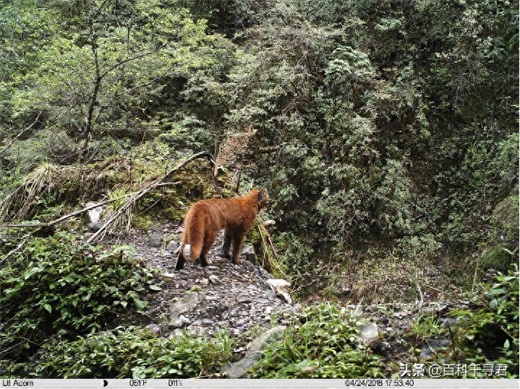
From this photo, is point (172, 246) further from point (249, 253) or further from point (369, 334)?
point (369, 334)

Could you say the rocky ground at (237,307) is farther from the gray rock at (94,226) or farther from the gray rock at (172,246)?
the gray rock at (94,226)

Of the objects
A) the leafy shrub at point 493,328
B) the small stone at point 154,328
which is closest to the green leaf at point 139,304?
the small stone at point 154,328

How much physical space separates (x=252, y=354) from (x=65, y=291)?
1.53 m

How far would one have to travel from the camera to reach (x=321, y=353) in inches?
99.7

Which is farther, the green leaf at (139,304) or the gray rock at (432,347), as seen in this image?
the green leaf at (139,304)

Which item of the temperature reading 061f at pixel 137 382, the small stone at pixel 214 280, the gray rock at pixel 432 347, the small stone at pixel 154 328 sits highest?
the gray rock at pixel 432 347

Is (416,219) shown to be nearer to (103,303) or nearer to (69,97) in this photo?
(103,303)

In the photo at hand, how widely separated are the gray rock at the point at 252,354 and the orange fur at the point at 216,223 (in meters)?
1.00

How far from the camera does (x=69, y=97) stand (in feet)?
21.7

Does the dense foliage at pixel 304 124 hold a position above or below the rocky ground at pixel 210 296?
above

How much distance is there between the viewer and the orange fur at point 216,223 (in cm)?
360

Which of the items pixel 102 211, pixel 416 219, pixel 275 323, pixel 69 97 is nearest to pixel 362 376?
pixel 275 323

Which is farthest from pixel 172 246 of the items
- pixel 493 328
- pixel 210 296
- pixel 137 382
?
pixel 493 328

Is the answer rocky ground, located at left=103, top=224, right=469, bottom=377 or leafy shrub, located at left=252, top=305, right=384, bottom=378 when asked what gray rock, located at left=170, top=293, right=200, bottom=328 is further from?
leafy shrub, located at left=252, top=305, right=384, bottom=378
